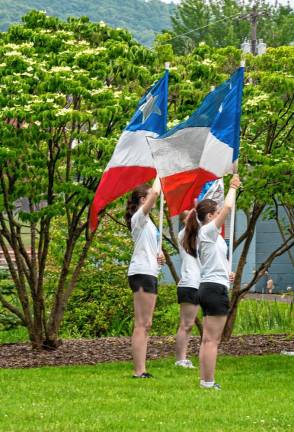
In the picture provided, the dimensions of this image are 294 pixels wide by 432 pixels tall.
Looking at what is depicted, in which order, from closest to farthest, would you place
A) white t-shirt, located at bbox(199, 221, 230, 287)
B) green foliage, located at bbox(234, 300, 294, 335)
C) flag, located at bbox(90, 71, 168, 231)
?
white t-shirt, located at bbox(199, 221, 230, 287) → flag, located at bbox(90, 71, 168, 231) → green foliage, located at bbox(234, 300, 294, 335)

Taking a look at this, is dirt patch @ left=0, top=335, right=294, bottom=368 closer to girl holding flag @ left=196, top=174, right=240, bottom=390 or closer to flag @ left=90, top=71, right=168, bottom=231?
flag @ left=90, top=71, right=168, bottom=231

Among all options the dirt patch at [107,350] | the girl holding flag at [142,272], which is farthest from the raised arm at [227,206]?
the dirt patch at [107,350]

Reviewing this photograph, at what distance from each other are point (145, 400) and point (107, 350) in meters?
5.01

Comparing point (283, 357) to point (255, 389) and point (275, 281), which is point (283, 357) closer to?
point (255, 389)

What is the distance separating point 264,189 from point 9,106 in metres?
3.11

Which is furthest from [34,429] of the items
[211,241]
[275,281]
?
[275,281]

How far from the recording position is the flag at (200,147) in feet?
35.3

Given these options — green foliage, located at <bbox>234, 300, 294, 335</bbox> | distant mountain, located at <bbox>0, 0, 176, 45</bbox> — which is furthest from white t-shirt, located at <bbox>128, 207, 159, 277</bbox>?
distant mountain, located at <bbox>0, 0, 176, 45</bbox>

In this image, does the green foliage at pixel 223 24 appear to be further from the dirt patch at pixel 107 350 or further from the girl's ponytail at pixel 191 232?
the girl's ponytail at pixel 191 232

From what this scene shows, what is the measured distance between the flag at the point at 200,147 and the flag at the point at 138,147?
0.41 m

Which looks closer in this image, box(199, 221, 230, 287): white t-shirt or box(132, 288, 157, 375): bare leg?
box(199, 221, 230, 287): white t-shirt

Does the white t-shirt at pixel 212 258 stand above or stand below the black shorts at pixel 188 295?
above

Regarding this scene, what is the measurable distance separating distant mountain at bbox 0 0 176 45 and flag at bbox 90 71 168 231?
171886 millimetres

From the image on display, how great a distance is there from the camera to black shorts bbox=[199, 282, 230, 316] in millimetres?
10133
